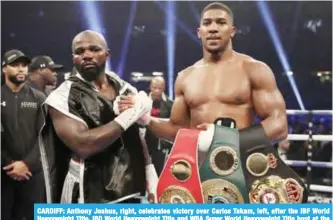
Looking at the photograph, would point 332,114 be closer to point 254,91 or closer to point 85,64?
point 254,91

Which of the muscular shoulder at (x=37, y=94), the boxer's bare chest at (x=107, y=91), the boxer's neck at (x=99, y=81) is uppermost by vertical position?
the muscular shoulder at (x=37, y=94)

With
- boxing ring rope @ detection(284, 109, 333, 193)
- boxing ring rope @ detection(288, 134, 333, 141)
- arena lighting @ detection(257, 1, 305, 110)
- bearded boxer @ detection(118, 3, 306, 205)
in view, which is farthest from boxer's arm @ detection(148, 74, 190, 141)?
boxing ring rope @ detection(288, 134, 333, 141)

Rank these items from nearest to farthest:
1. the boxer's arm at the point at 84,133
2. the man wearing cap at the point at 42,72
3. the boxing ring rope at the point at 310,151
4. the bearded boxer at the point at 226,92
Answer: the boxer's arm at the point at 84,133
the bearded boxer at the point at 226,92
the man wearing cap at the point at 42,72
the boxing ring rope at the point at 310,151

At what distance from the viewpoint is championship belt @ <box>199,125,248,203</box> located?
1077mm

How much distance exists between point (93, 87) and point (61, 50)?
351mm

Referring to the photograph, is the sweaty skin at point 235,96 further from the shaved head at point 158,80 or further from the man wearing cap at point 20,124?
the man wearing cap at point 20,124

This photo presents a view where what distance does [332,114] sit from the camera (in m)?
2.13

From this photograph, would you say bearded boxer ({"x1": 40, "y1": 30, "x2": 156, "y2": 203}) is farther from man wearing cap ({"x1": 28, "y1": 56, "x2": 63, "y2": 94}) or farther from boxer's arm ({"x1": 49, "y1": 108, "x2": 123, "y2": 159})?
man wearing cap ({"x1": 28, "y1": 56, "x2": 63, "y2": 94})

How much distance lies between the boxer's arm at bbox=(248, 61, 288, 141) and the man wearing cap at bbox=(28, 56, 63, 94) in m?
0.56

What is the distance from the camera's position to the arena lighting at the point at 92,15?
52.9 inches

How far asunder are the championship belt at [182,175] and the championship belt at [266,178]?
0.11 metres

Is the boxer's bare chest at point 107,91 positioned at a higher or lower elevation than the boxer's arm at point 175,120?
higher

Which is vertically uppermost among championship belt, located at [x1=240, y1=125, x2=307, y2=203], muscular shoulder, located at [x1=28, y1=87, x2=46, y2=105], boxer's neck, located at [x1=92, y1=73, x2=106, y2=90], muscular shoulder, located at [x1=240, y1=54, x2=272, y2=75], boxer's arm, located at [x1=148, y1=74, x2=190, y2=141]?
muscular shoulder, located at [x1=28, y1=87, x2=46, y2=105]

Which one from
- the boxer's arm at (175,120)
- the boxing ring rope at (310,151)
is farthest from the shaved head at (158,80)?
the boxing ring rope at (310,151)
